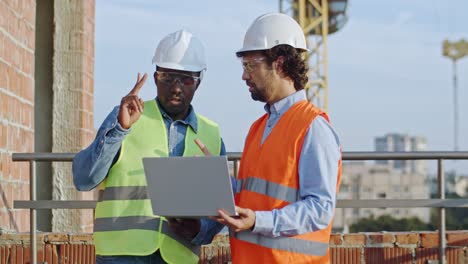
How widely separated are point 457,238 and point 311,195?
245cm

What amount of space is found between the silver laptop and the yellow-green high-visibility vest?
326 millimetres

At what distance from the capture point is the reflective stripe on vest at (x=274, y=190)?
3875 millimetres

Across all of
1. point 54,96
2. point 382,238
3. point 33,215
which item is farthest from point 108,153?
point 54,96

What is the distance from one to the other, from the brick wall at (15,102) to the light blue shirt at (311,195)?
8.59 ft

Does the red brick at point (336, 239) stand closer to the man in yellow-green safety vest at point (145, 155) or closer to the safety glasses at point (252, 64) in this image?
the man in yellow-green safety vest at point (145, 155)

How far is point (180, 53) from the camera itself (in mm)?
4441

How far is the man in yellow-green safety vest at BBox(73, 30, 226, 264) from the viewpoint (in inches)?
167

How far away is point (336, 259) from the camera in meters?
6.02

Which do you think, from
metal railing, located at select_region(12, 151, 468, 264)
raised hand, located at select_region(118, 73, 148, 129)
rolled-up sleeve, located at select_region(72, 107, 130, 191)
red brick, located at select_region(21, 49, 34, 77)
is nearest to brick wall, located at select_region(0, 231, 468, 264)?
metal railing, located at select_region(12, 151, 468, 264)

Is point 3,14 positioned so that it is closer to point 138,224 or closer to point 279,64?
point 138,224

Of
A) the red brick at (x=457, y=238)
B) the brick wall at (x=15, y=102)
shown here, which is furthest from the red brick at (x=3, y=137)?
the red brick at (x=457, y=238)

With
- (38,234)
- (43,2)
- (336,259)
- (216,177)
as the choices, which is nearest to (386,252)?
(336,259)

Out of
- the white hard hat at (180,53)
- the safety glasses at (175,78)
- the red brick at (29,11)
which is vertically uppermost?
the red brick at (29,11)

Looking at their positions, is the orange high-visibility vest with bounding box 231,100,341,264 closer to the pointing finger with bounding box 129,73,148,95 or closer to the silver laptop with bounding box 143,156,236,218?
the silver laptop with bounding box 143,156,236,218
